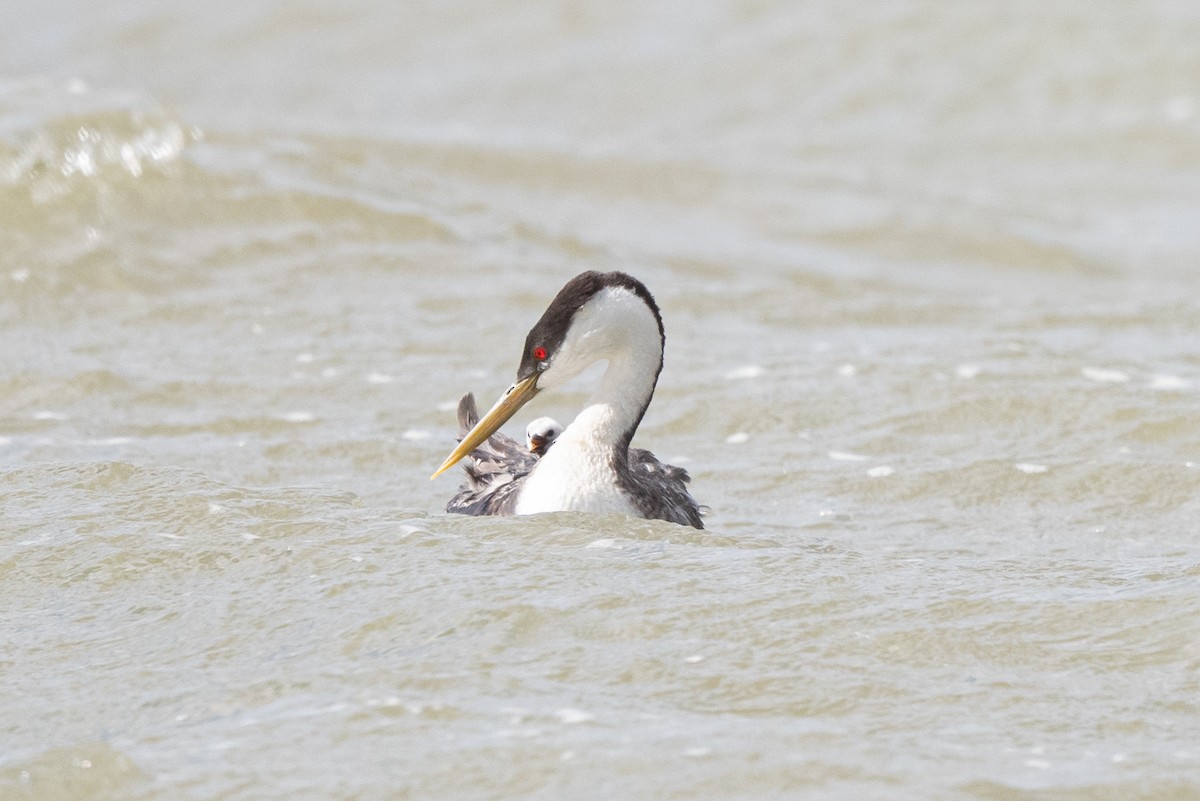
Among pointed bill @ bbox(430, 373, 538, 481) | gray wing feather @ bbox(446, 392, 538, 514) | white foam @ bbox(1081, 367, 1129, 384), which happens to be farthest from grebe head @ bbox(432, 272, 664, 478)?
white foam @ bbox(1081, 367, 1129, 384)

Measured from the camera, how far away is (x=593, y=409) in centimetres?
682

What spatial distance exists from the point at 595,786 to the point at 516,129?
15.1 m

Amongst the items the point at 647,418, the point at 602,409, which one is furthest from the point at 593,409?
the point at 647,418

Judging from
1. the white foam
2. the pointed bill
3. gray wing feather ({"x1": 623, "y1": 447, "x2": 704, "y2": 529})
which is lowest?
the white foam

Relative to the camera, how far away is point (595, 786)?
446cm

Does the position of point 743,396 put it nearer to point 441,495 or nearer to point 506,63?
point 441,495

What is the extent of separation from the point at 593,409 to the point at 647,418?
270 centimetres

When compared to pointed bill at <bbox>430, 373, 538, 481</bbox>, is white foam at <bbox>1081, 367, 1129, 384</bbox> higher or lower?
lower

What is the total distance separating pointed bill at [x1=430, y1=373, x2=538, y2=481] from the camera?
22.8 ft

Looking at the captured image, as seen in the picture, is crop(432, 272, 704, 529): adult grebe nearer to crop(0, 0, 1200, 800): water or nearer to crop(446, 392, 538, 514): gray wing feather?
crop(446, 392, 538, 514): gray wing feather

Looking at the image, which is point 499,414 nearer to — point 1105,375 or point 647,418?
point 647,418

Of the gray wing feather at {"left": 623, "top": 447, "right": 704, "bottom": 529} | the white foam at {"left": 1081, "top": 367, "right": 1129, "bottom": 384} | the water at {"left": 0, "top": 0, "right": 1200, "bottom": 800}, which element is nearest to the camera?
the water at {"left": 0, "top": 0, "right": 1200, "bottom": 800}

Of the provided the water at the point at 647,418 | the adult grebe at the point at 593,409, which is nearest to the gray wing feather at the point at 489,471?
the adult grebe at the point at 593,409

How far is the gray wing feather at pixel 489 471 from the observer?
695 cm
